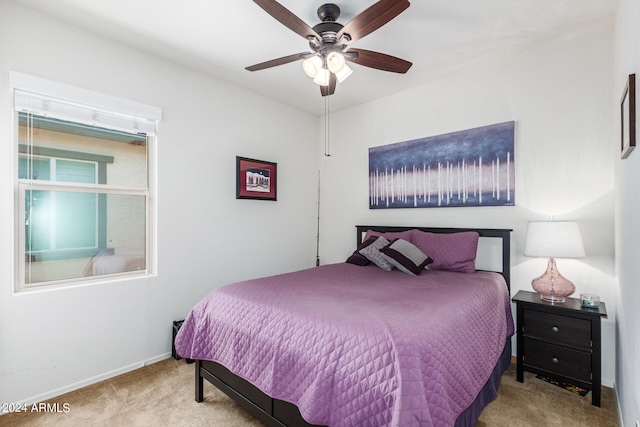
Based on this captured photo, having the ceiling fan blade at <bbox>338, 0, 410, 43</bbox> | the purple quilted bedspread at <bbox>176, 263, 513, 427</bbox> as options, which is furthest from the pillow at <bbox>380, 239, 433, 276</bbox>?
the ceiling fan blade at <bbox>338, 0, 410, 43</bbox>

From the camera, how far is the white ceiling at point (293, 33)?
2131 millimetres

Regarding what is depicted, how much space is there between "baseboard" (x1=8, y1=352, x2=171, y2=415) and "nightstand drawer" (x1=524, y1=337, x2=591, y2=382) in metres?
3.01

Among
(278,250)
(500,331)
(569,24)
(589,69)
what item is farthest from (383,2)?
(278,250)

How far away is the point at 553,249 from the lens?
2238 mm

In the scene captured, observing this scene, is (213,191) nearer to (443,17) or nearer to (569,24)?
(443,17)

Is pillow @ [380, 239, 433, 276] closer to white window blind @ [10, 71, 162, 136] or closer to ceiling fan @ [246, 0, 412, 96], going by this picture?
ceiling fan @ [246, 0, 412, 96]

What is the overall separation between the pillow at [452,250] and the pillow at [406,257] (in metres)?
0.11

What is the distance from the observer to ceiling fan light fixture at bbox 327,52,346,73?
1990 millimetres

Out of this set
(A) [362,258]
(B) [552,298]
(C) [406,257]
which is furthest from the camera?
(A) [362,258]

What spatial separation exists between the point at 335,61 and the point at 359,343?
1.66 m

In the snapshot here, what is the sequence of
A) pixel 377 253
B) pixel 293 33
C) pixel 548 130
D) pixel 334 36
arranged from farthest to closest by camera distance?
pixel 377 253, pixel 548 130, pixel 293 33, pixel 334 36

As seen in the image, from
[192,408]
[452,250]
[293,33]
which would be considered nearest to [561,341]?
[452,250]

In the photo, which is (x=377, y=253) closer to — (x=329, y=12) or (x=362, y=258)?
(x=362, y=258)

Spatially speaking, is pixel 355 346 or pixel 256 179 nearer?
pixel 355 346
